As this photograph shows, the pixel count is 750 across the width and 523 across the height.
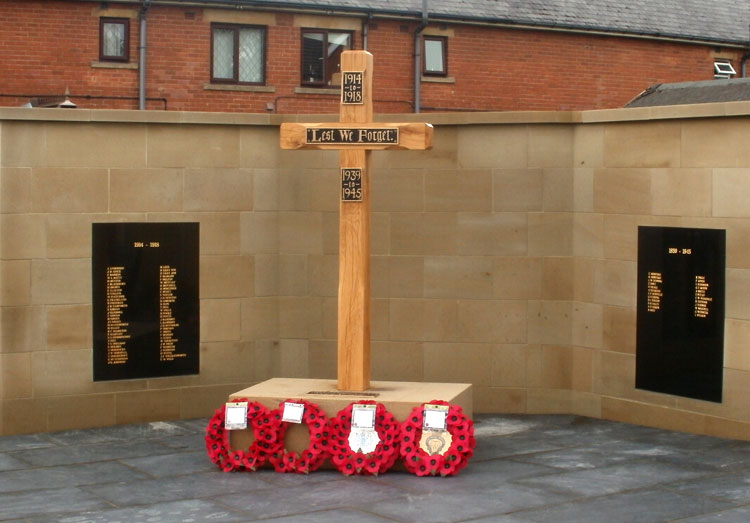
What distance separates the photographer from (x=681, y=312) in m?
12.2

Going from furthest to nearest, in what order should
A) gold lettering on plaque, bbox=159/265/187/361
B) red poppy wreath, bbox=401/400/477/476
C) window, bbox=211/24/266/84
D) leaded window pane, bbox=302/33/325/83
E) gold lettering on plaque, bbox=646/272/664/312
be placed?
leaded window pane, bbox=302/33/325/83, window, bbox=211/24/266/84, gold lettering on plaque, bbox=159/265/187/361, gold lettering on plaque, bbox=646/272/664/312, red poppy wreath, bbox=401/400/477/476

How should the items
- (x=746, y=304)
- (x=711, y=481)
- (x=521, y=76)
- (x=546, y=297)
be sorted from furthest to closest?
(x=521, y=76) < (x=546, y=297) < (x=746, y=304) < (x=711, y=481)

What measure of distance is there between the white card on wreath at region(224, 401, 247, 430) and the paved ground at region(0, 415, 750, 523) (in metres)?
0.45

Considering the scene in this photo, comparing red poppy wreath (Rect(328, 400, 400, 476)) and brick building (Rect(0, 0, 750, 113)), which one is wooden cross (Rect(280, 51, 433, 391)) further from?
brick building (Rect(0, 0, 750, 113))

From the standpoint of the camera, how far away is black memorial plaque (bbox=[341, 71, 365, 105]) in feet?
36.5

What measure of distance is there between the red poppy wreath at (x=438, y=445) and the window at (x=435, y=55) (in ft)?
51.1

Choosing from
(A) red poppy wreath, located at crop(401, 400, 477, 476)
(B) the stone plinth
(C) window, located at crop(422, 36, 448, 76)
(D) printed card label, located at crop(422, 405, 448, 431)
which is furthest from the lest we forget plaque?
(C) window, located at crop(422, 36, 448, 76)

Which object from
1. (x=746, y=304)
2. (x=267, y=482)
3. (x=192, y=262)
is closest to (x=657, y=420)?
(x=746, y=304)

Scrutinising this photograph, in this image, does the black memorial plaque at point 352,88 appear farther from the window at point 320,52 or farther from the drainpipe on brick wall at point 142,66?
the window at point 320,52

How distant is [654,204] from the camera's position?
12484mm

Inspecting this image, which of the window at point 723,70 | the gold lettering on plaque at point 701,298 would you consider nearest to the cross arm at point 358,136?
the gold lettering on plaque at point 701,298

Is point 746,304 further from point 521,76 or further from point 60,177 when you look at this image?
point 521,76

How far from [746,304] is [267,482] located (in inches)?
207

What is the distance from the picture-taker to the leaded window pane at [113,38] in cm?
2292
